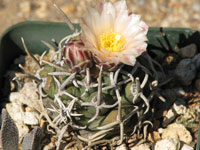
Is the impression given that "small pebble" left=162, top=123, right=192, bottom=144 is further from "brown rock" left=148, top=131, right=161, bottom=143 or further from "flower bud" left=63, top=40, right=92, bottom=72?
"flower bud" left=63, top=40, right=92, bottom=72

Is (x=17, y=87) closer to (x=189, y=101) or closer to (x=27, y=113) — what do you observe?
(x=27, y=113)

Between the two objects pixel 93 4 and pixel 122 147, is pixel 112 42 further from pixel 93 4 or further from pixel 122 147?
pixel 93 4

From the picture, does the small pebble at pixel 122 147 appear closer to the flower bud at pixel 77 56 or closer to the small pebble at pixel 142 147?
the small pebble at pixel 142 147

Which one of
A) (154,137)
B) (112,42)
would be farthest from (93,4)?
(112,42)

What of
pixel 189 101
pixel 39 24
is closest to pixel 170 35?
pixel 189 101

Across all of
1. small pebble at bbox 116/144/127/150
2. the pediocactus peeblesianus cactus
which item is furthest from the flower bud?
small pebble at bbox 116/144/127/150

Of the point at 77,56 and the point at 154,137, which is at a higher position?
the point at 77,56
